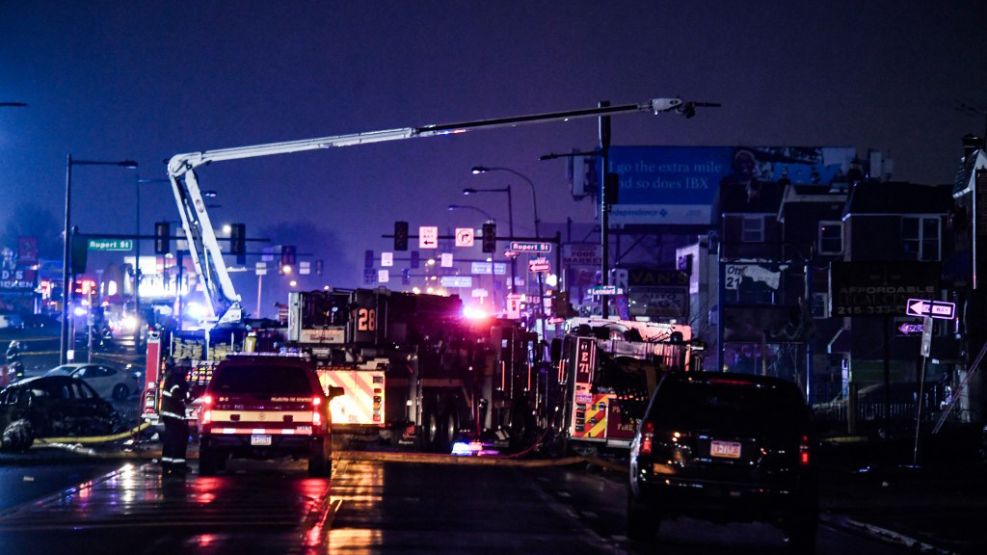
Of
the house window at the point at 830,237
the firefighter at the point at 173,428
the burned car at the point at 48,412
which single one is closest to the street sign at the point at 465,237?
the house window at the point at 830,237

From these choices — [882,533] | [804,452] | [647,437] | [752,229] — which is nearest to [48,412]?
[647,437]

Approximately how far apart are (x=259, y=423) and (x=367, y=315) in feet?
19.6

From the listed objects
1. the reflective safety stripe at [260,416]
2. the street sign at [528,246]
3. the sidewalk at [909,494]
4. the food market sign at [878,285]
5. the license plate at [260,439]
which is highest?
the street sign at [528,246]

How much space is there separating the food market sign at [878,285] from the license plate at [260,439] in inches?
642

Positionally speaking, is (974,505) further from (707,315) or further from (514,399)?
(707,315)

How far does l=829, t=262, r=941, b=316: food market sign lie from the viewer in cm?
3155

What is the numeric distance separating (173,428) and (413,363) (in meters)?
6.90

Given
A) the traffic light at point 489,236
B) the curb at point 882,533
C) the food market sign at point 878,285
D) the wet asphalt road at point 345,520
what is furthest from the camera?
the traffic light at point 489,236

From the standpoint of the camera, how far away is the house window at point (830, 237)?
65188 millimetres

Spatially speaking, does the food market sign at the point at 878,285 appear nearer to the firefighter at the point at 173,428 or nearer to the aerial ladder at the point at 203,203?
the aerial ladder at the point at 203,203

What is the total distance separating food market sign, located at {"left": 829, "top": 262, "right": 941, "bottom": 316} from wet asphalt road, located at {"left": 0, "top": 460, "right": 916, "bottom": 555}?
12060mm

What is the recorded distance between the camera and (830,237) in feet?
216

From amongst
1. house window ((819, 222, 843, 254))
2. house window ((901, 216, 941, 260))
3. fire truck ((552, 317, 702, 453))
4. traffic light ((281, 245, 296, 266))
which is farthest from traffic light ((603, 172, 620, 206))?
traffic light ((281, 245, 296, 266))

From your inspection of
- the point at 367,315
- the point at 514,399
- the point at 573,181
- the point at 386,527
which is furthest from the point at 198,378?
the point at 573,181
